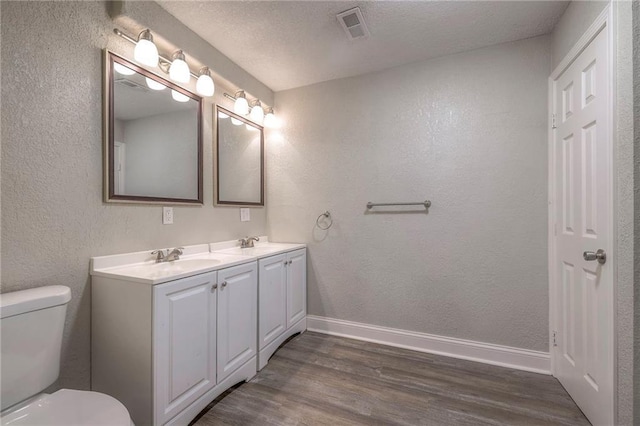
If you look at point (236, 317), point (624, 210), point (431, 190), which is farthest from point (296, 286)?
point (624, 210)

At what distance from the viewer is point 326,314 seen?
2490 millimetres

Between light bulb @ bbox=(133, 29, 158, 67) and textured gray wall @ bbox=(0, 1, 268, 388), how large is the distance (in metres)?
0.12

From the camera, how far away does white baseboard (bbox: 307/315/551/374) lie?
1.87 meters

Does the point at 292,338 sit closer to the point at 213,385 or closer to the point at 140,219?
Answer: the point at 213,385

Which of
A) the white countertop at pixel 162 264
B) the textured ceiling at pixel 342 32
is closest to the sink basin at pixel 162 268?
the white countertop at pixel 162 264

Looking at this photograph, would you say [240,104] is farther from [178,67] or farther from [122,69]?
[122,69]

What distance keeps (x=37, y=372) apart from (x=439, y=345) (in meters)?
2.35

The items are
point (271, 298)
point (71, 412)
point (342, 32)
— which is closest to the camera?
point (71, 412)

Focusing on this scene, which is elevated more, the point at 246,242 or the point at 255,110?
the point at 255,110

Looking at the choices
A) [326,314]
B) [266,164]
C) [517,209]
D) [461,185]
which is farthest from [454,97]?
[326,314]

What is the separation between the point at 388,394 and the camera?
1628mm

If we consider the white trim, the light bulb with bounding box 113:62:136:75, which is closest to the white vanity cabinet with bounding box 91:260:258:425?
the light bulb with bounding box 113:62:136:75

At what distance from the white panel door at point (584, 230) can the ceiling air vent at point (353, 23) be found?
1235 mm

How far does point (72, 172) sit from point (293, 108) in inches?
72.7
